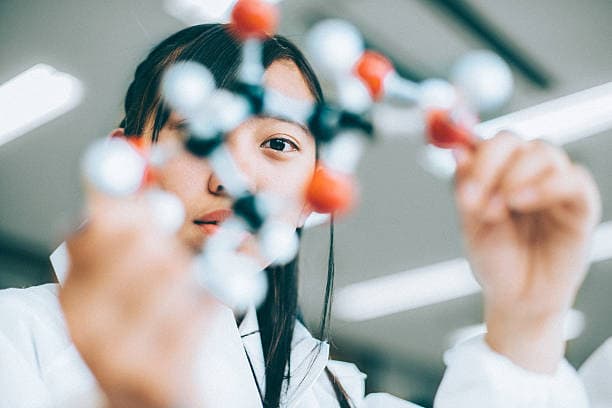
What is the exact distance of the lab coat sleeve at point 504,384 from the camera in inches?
16.8

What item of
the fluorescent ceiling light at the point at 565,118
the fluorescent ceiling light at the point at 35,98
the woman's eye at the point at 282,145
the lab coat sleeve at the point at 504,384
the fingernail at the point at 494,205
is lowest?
the fluorescent ceiling light at the point at 565,118

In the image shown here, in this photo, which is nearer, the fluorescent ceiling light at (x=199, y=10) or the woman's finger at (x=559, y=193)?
the woman's finger at (x=559, y=193)

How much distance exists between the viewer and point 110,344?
0.82 feet

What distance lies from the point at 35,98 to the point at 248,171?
1.22 m

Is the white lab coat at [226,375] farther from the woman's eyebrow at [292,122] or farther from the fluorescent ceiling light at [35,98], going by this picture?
the fluorescent ceiling light at [35,98]

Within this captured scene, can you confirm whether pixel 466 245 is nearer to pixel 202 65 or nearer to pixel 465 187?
pixel 465 187

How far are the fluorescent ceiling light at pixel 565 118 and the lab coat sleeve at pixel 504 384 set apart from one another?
1.17 meters

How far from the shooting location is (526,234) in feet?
1.35

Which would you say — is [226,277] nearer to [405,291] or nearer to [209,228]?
[209,228]

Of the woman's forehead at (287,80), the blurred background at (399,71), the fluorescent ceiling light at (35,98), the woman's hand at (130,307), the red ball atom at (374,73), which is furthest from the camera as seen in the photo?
the fluorescent ceiling light at (35,98)

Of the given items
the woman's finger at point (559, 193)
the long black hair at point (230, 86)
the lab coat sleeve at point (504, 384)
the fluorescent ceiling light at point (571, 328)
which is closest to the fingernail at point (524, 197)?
the woman's finger at point (559, 193)

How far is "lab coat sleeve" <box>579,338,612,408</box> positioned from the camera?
1.61 feet

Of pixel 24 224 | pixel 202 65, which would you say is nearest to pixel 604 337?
pixel 24 224

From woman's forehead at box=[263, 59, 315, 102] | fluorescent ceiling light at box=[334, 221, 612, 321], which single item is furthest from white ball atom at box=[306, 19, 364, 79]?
fluorescent ceiling light at box=[334, 221, 612, 321]
